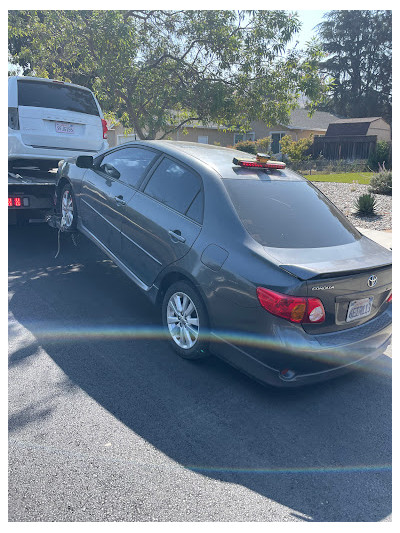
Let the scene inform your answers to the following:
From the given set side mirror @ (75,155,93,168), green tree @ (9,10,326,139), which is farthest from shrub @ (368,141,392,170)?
side mirror @ (75,155,93,168)

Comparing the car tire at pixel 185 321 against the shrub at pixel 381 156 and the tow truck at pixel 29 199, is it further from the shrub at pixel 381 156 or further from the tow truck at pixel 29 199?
the shrub at pixel 381 156

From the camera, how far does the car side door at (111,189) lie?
5055 millimetres

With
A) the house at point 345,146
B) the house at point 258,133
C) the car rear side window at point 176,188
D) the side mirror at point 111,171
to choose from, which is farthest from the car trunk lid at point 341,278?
the house at point 345,146

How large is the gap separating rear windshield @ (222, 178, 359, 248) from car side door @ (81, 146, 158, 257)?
1.35 metres

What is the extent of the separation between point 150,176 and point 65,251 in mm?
3138

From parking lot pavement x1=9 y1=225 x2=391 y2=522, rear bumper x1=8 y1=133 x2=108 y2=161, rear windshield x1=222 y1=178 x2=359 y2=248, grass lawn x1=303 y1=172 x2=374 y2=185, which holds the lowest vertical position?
parking lot pavement x1=9 y1=225 x2=391 y2=522

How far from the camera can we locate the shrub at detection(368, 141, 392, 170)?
26.7m

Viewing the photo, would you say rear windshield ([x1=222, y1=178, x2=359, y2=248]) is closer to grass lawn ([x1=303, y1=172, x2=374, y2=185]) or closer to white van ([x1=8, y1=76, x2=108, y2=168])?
white van ([x1=8, y1=76, x2=108, y2=168])

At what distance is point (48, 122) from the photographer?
7.48m

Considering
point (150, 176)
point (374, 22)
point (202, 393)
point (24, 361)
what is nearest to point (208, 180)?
point (150, 176)

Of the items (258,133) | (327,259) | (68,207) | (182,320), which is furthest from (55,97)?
(258,133)

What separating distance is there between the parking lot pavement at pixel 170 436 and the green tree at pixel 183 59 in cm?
791

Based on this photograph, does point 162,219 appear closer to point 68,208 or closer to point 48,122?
point 68,208

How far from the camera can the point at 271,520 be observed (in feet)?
8.32
